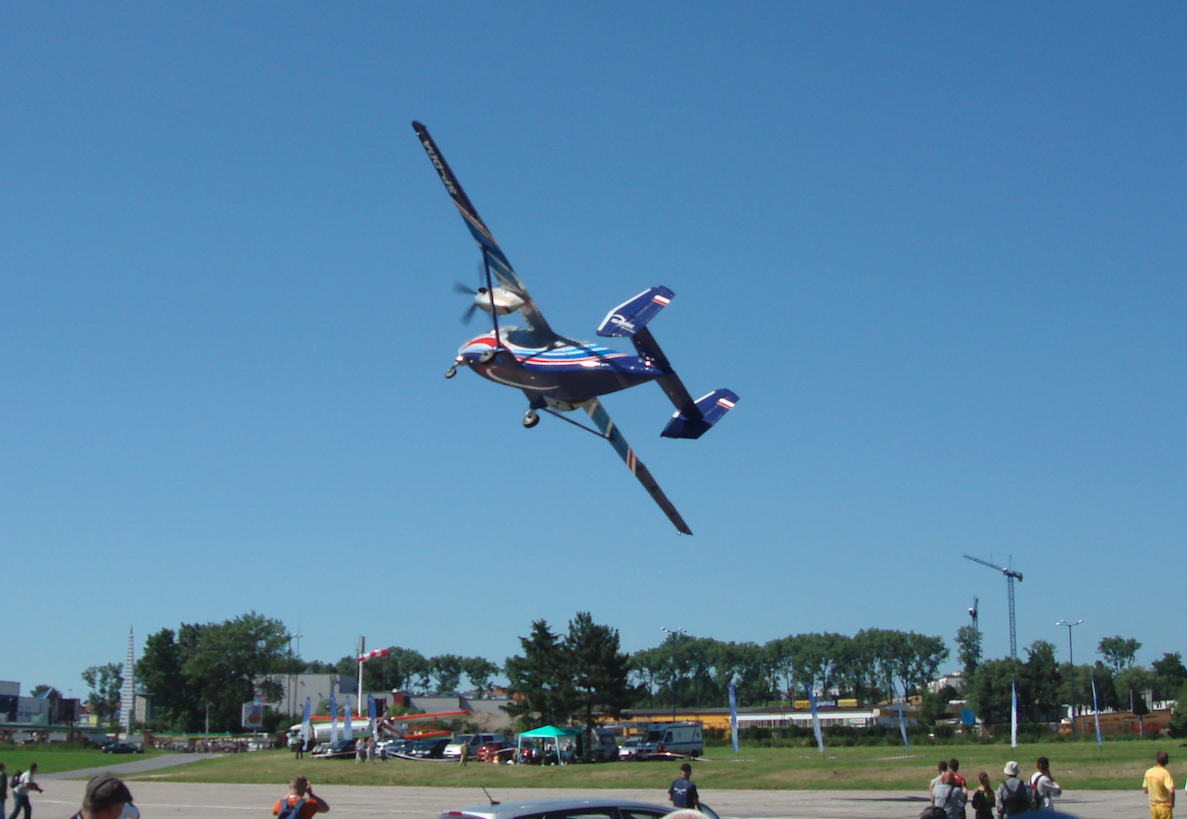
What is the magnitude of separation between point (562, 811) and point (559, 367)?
15366 mm

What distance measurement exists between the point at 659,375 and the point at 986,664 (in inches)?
3585

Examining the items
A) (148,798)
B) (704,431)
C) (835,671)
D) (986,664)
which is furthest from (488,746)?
(835,671)

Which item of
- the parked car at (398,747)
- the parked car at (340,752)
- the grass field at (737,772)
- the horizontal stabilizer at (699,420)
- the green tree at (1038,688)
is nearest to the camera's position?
the horizontal stabilizer at (699,420)

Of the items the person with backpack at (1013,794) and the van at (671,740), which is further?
the van at (671,740)

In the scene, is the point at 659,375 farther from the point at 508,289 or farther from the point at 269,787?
the point at 269,787

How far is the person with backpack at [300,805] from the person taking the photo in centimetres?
1255

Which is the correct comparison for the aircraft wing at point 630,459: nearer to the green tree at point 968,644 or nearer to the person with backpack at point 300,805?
the person with backpack at point 300,805

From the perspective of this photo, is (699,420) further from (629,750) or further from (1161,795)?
(629,750)

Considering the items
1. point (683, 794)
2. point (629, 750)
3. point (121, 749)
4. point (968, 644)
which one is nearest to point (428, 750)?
point (629, 750)

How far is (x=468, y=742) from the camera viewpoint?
183ft

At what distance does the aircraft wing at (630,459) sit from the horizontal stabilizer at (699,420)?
4.78 ft

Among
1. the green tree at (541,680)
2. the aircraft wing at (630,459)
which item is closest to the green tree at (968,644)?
the green tree at (541,680)

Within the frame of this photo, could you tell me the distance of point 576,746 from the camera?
163 ft

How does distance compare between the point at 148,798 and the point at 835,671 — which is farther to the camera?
the point at 835,671
